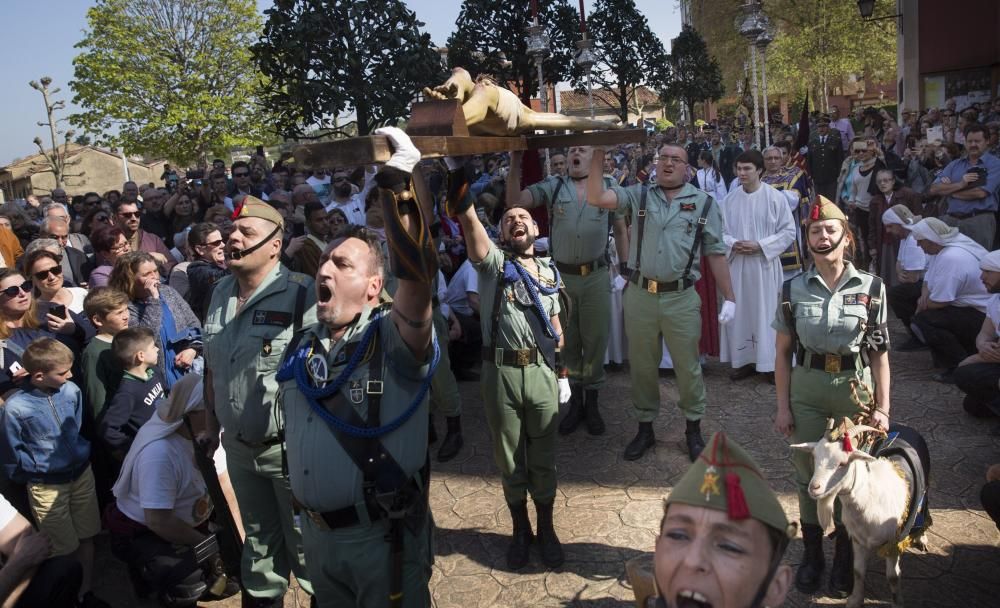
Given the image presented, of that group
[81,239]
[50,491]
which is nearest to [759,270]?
[50,491]

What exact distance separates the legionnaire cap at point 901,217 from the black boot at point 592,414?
3942 mm

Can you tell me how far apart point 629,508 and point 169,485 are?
2.85 m

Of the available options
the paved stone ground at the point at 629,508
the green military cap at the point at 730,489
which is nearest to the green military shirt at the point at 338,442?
the green military cap at the point at 730,489

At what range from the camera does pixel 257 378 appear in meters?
3.45

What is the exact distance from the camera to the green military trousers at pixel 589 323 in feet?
19.7

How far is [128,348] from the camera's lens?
177 inches

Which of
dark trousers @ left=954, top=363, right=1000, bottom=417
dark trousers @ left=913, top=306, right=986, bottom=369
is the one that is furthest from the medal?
dark trousers @ left=913, top=306, right=986, bottom=369

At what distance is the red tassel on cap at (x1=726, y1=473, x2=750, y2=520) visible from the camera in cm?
188

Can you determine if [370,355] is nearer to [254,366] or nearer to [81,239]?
[254,366]

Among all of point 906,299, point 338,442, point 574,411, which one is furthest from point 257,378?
point 906,299

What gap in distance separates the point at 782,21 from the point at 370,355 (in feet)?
126

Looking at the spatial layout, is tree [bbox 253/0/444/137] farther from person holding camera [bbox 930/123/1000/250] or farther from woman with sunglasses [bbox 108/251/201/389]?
person holding camera [bbox 930/123/1000/250]

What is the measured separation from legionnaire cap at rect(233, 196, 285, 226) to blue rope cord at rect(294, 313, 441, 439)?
1265 millimetres

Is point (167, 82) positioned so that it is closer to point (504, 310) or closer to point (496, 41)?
point (496, 41)
